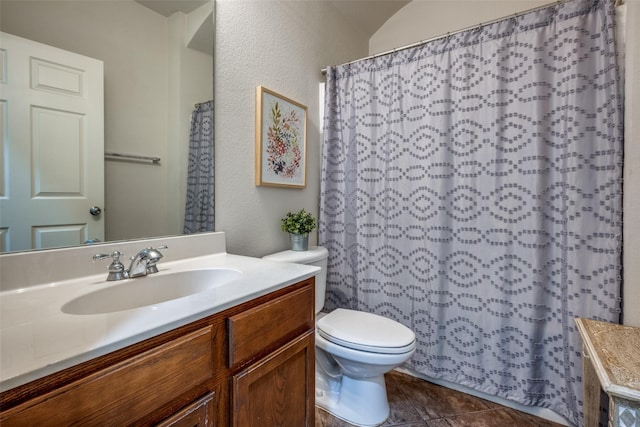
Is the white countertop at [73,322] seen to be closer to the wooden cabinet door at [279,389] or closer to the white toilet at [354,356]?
the wooden cabinet door at [279,389]

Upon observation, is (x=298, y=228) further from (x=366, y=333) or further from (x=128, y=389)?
(x=128, y=389)

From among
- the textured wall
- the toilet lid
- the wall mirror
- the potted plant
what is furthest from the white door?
the toilet lid

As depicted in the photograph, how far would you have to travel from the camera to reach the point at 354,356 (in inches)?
50.9

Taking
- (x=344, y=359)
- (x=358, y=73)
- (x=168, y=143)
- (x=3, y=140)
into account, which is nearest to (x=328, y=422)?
(x=344, y=359)

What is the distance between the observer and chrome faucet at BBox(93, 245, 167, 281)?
0.89 meters

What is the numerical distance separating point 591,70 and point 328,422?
2025 mm

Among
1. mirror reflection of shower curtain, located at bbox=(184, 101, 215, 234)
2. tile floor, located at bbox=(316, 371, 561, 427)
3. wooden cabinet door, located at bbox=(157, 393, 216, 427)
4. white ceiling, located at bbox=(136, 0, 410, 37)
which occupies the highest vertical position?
white ceiling, located at bbox=(136, 0, 410, 37)

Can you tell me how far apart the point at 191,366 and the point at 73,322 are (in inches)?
9.8

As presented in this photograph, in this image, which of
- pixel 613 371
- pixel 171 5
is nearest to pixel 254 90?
pixel 171 5

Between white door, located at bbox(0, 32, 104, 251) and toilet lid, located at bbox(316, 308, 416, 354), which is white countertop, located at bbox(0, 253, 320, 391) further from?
toilet lid, located at bbox(316, 308, 416, 354)

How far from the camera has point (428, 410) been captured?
59.1 inches

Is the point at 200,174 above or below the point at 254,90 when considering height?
A: below

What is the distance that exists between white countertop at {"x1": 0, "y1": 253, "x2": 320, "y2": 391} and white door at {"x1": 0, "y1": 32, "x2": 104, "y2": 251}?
171 mm

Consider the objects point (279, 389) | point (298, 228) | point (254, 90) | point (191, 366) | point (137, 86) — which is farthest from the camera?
point (298, 228)
